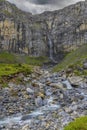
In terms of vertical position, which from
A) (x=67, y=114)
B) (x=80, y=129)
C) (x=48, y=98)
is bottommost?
(x=48, y=98)

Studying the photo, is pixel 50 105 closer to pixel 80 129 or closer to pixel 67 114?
pixel 67 114

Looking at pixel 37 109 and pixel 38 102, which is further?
pixel 38 102

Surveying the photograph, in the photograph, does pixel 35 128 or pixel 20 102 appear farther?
pixel 20 102

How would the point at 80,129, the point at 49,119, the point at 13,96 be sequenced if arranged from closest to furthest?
1. the point at 80,129
2. the point at 49,119
3. the point at 13,96

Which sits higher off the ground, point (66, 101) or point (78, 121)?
point (78, 121)

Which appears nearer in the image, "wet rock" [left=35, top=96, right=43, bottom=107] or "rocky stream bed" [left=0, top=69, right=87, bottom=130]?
"rocky stream bed" [left=0, top=69, right=87, bottom=130]

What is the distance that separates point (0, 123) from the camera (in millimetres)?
40844

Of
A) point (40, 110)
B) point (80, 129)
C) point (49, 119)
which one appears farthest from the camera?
point (40, 110)

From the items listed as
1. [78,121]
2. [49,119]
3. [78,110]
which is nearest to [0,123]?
[49,119]

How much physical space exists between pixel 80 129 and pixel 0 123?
23.3 metres

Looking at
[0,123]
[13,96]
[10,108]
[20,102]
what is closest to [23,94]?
[13,96]

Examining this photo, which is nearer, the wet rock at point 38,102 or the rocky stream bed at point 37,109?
the rocky stream bed at point 37,109

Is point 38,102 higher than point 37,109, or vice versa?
point 37,109

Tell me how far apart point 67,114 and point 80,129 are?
19.8m
